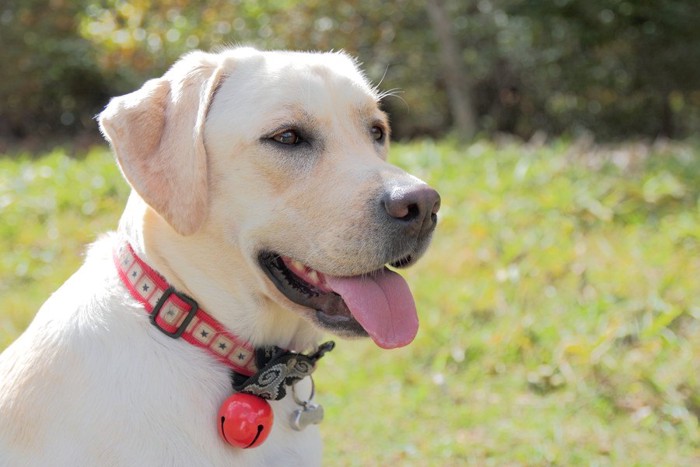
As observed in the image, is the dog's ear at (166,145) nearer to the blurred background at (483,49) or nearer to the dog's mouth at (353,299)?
the dog's mouth at (353,299)

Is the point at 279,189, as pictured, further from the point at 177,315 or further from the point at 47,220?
the point at 47,220

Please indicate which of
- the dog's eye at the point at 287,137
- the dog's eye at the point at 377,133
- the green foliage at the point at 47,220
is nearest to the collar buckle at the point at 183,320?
the dog's eye at the point at 287,137

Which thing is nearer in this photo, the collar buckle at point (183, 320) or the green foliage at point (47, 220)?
the collar buckle at point (183, 320)

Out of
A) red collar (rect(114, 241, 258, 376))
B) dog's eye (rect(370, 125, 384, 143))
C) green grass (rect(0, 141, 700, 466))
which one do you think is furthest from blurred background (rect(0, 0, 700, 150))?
red collar (rect(114, 241, 258, 376))

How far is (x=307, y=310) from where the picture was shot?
8.07 ft

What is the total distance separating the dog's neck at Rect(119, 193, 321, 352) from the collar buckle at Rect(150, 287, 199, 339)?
0.10 feet

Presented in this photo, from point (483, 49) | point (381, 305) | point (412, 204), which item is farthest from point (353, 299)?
point (483, 49)

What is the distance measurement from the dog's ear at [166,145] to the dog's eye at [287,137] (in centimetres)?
23

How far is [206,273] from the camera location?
2.51 metres

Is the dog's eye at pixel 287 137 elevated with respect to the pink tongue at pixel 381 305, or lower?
elevated

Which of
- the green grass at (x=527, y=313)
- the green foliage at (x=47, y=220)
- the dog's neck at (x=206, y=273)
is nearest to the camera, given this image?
the dog's neck at (x=206, y=273)

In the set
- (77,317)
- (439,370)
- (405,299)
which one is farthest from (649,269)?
(77,317)

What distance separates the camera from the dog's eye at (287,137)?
8.43 ft

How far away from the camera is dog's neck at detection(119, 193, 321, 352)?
248cm
